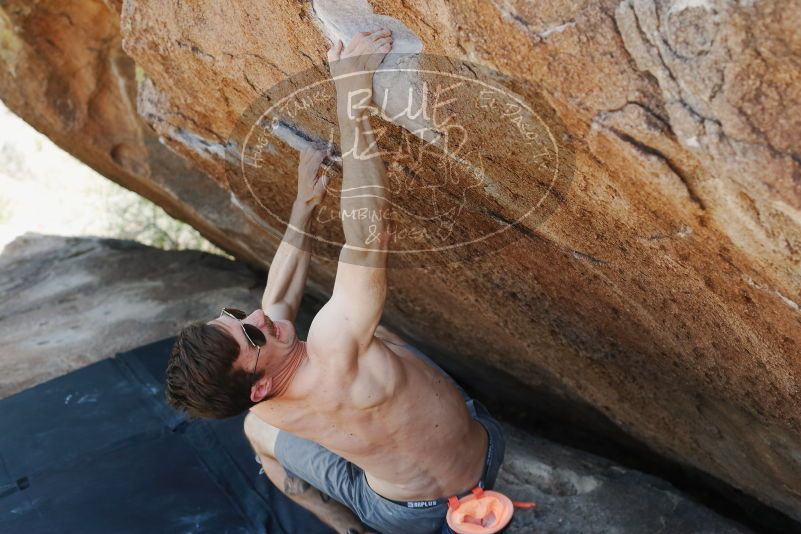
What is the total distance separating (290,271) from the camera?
2752mm

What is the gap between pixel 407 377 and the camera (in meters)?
2.38

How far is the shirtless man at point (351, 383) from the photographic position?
82.9 inches

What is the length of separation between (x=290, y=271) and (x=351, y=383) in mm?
608

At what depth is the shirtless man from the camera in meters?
2.11

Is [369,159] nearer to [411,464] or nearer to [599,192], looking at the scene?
[599,192]


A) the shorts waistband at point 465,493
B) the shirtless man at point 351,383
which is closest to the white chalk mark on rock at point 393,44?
→ the shirtless man at point 351,383

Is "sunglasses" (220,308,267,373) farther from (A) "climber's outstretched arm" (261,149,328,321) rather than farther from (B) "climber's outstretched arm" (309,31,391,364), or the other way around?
(A) "climber's outstretched arm" (261,149,328,321)

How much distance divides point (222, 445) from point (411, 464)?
1.17 m

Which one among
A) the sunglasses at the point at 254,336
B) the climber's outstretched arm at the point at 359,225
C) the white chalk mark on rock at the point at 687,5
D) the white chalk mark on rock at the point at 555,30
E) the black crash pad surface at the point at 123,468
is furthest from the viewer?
the black crash pad surface at the point at 123,468

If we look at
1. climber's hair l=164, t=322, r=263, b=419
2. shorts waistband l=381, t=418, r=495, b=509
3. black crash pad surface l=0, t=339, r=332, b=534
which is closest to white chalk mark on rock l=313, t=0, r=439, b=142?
climber's hair l=164, t=322, r=263, b=419

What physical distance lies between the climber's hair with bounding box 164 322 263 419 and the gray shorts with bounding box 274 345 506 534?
632 millimetres

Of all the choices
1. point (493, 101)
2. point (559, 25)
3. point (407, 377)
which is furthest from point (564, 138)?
point (407, 377)

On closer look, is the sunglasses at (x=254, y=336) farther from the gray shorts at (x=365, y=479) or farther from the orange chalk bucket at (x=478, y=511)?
the orange chalk bucket at (x=478, y=511)

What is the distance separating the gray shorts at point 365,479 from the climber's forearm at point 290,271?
17.2 inches
